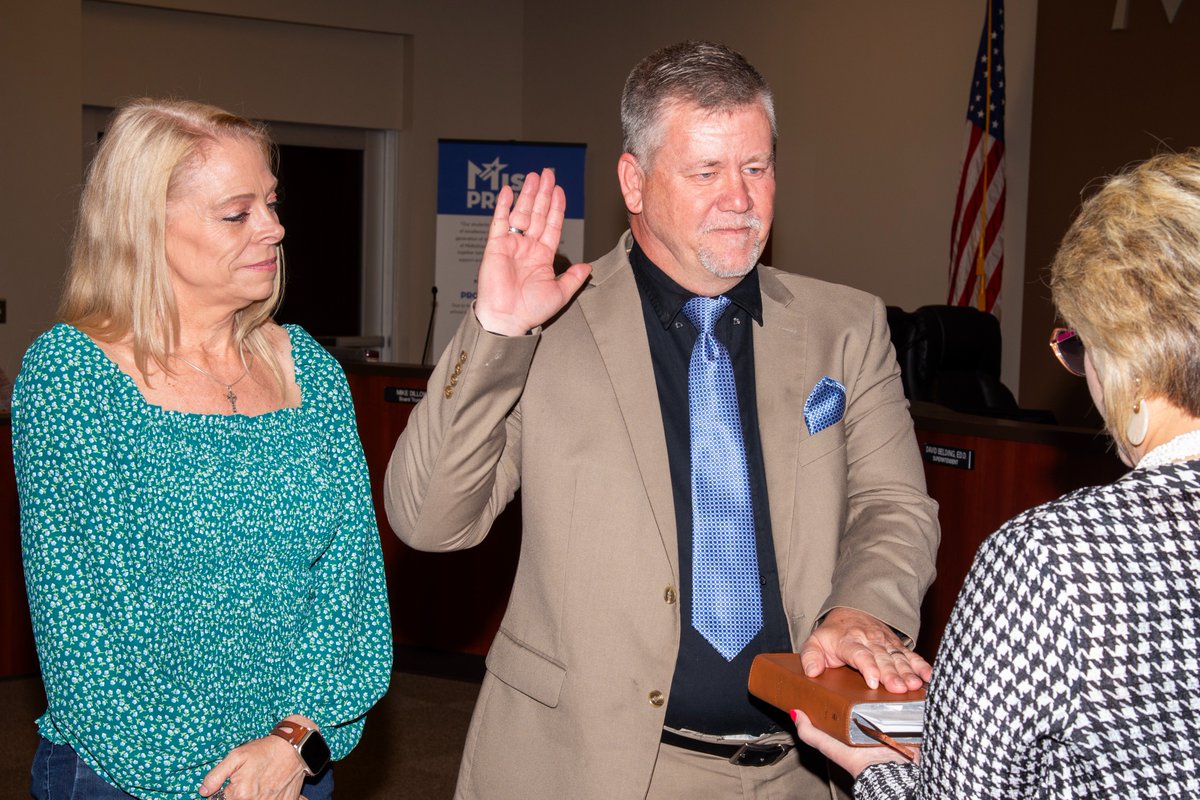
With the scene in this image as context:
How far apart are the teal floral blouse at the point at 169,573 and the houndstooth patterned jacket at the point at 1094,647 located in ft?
3.56

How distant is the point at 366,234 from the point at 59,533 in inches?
332

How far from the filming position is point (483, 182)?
8859 mm

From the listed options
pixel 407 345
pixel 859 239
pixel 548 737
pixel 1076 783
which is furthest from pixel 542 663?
pixel 407 345

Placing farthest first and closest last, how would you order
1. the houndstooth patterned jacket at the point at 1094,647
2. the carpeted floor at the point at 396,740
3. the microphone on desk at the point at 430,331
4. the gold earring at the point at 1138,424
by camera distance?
the microphone on desk at the point at 430,331, the carpeted floor at the point at 396,740, the gold earring at the point at 1138,424, the houndstooth patterned jacket at the point at 1094,647

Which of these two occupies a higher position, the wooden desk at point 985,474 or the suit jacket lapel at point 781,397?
the suit jacket lapel at point 781,397

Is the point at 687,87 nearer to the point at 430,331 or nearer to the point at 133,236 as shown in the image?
the point at 133,236

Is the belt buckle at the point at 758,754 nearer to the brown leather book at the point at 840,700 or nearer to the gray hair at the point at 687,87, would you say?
the brown leather book at the point at 840,700

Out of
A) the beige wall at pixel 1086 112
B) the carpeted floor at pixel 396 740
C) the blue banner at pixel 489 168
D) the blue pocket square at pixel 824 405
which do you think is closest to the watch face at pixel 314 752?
the blue pocket square at pixel 824 405

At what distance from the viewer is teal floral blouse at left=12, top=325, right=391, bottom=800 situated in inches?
64.9

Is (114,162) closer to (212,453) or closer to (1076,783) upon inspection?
(212,453)

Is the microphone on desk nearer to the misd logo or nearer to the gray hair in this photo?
the misd logo

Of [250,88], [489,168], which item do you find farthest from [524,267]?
[250,88]

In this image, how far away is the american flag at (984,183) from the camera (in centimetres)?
648

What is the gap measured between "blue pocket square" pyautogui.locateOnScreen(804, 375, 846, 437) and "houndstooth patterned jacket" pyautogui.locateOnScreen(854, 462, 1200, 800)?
67 cm
